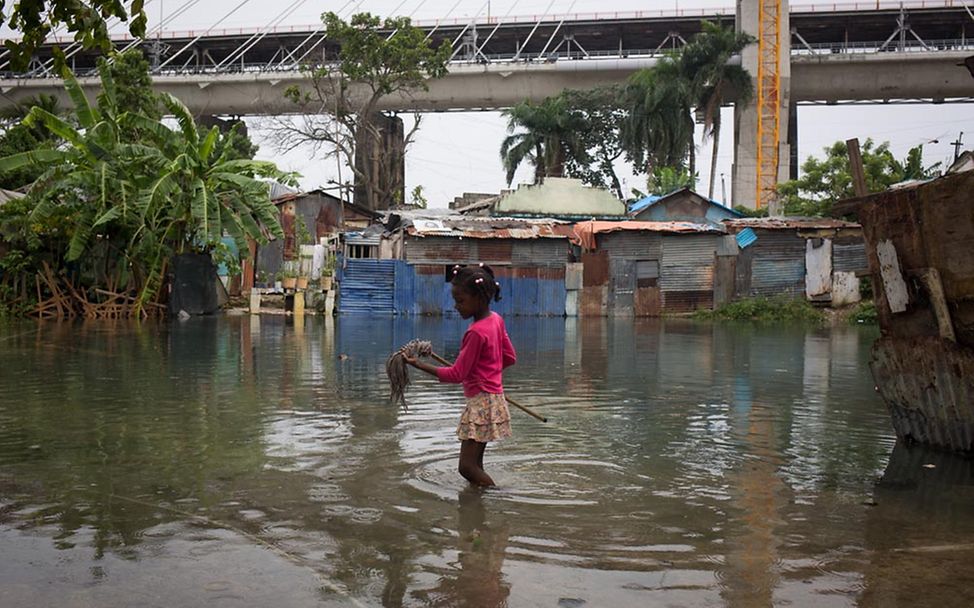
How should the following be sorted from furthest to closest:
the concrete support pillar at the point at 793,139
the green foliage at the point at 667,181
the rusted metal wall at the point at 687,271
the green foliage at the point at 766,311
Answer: the concrete support pillar at the point at 793,139, the green foliage at the point at 667,181, the rusted metal wall at the point at 687,271, the green foliage at the point at 766,311

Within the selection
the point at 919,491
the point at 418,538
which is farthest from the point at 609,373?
the point at 418,538

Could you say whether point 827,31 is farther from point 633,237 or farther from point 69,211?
point 69,211

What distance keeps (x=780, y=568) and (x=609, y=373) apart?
28.8 ft

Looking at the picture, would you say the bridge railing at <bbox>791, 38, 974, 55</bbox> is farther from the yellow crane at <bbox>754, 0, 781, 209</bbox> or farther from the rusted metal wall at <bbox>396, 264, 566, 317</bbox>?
the rusted metal wall at <bbox>396, 264, 566, 317</bbox>

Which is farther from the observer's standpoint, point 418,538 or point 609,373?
point 609,373

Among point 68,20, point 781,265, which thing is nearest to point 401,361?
point 68,20

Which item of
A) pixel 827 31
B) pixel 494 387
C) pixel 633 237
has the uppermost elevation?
pixel 827 31

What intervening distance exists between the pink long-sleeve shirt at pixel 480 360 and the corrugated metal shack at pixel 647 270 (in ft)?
86.3

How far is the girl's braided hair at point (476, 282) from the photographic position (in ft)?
18.3

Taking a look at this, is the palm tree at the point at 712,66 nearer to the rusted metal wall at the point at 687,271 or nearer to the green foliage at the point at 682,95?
the green foliage at the point at 682,95

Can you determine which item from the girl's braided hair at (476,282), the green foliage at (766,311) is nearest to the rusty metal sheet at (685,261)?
the green foliage at (766,311)

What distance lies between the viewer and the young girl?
18.5 ft

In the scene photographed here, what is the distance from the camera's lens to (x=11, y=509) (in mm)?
5195

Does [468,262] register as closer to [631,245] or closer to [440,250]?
[440,250]
